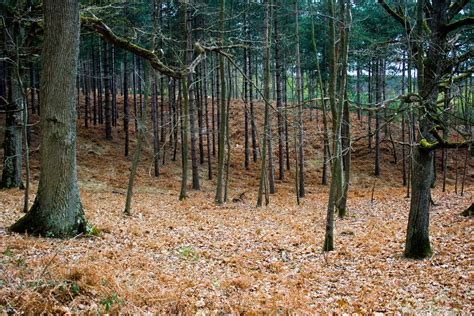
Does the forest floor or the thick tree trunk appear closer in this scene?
the forest floor

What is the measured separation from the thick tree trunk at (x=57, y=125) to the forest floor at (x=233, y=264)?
0.50 m

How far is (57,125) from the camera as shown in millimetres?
7285

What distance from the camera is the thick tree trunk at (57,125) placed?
724cm

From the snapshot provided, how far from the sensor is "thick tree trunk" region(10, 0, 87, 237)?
724 centimetres

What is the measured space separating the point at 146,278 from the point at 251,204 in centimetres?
1322

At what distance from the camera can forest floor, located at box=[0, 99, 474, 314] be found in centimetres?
450

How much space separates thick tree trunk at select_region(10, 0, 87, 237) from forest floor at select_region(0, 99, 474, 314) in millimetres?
500

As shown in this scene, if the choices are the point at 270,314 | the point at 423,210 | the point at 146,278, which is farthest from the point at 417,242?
the point at 146,278

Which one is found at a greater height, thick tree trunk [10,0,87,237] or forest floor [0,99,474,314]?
thick tree trunk [10,0,87,237]

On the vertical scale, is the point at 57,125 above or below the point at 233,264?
above

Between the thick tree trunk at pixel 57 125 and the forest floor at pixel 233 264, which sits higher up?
the thick tree trunk at pixel 57 125

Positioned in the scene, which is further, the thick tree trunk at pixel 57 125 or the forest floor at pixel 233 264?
the thick tree trunk at pixel 57 125

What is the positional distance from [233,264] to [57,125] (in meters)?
4.38

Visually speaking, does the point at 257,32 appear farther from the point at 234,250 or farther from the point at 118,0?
the point at 234,250
